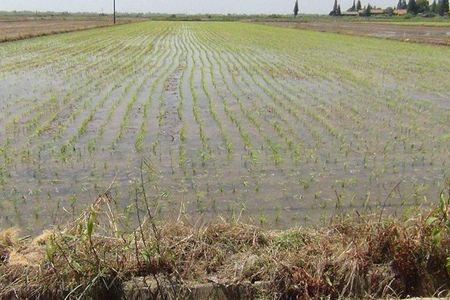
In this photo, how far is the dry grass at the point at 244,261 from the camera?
293 cm

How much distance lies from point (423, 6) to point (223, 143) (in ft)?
403

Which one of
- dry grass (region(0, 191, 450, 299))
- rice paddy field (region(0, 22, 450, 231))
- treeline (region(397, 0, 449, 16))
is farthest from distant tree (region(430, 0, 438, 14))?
dry grass (region(0, 191, 450, 299))

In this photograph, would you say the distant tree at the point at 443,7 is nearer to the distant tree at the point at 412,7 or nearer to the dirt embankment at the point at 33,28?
the distant tree at the point at 412,7

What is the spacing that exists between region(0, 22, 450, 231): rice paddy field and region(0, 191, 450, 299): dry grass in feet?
2.47

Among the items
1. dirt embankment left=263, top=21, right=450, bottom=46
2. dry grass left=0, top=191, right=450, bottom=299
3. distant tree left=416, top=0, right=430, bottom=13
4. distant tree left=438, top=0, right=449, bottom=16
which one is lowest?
dry grass left=0, top=191, right=450, bottom=299

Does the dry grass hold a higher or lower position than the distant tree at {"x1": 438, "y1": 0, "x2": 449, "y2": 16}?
lower

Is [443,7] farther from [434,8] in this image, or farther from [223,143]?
[223,143]

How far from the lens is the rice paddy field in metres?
5.16

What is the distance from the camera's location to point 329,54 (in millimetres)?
22031

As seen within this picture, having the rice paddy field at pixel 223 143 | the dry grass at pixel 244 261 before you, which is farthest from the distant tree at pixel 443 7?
the dry grass at pixel 244 261

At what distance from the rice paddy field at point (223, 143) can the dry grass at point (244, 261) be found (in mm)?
753

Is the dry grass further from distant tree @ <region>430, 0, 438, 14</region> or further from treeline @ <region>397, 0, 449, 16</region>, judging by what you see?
distant tree @ <region>430, 0, 438, 14</region>

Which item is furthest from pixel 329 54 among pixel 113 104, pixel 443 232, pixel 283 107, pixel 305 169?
pixel 443 232

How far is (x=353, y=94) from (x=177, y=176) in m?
7.08
